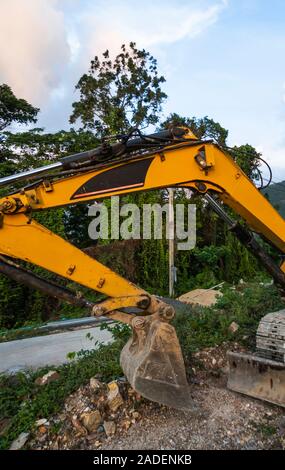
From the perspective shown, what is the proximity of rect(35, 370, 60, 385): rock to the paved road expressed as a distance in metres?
0.76

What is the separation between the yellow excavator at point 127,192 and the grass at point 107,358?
0.92 meters

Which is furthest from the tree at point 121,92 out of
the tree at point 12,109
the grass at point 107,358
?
the grass at point 107,358

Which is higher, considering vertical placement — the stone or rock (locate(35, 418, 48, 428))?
rock (locate(35, 418, 48, 428))

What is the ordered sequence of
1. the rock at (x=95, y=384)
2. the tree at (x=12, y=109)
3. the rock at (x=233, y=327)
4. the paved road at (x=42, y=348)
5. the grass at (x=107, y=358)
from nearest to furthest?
the grass at (x=107, y=358) < the rock at (x=95, y=384) < the rock at (x=233, y=327) < the paved road at (x=42, y=348) < the tree at (x=12, y=109)

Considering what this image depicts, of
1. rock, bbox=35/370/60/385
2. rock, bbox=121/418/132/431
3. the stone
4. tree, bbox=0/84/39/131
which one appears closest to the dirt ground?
rock, bbox=121/418/132/431

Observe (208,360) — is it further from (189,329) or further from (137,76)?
(137,76)

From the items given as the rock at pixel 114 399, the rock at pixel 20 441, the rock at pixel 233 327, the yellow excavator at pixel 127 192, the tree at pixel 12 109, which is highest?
the tree at pixel 12 109

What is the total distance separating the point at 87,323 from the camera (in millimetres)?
8055

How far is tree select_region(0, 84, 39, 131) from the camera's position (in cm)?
1680

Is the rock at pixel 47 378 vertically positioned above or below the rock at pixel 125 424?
above

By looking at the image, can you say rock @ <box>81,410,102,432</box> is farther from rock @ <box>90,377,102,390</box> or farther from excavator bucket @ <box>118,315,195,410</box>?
excavator bucket @ <box>118,315,195,410</box>

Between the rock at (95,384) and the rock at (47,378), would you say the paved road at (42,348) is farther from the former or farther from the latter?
the rock at (95,384)

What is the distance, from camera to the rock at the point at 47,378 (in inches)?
178
